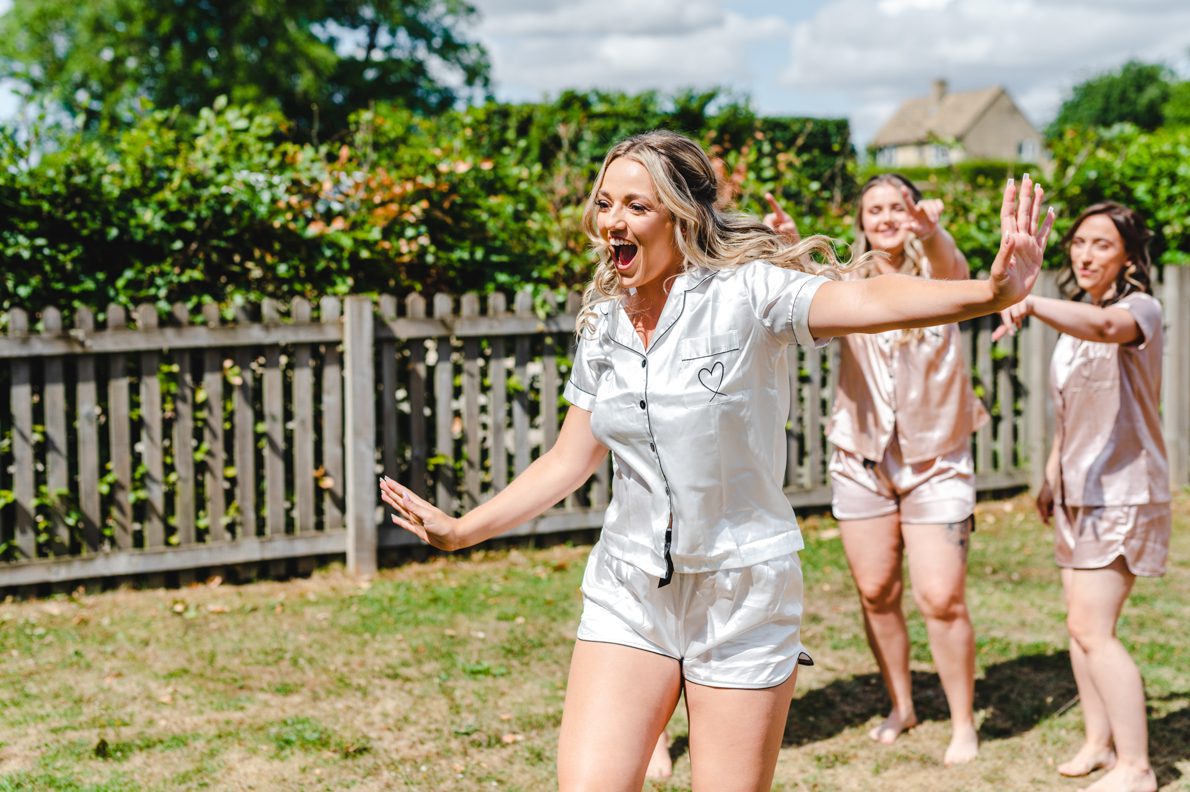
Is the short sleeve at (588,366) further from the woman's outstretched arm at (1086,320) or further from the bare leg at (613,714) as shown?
the woman's outstretched arm at (1086,320)

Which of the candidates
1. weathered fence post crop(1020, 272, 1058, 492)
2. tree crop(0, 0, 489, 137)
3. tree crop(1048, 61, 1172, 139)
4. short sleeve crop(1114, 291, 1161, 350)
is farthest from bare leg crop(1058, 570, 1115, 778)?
tree crop(1048, 61, 1172, 139)

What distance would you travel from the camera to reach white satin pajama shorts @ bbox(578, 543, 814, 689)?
2568mm

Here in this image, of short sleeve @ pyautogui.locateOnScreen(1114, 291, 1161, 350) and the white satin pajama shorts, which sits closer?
the white satin pajama shorts

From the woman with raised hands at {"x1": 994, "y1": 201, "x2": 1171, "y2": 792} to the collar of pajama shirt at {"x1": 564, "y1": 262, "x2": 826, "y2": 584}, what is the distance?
5.05ft

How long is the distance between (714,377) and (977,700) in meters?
2.96

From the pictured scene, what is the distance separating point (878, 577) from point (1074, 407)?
3.01 ft

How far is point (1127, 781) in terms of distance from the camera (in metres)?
3.87

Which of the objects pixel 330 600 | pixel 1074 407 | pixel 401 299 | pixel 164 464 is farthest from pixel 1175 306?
pixel 164 464

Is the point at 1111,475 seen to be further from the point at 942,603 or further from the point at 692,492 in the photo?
the point at 692,492

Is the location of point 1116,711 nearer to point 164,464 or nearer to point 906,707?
point 906,707

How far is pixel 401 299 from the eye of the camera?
6.96 metres

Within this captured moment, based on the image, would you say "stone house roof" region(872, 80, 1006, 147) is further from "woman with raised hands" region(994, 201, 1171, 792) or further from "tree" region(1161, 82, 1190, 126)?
"woman with raised hands" region(994, 201, 1171, 792)

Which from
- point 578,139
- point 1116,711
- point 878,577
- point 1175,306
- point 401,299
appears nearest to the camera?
point 1116,711

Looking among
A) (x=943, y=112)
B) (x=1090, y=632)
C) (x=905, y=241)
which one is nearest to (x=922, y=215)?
(x=905, y=241)
